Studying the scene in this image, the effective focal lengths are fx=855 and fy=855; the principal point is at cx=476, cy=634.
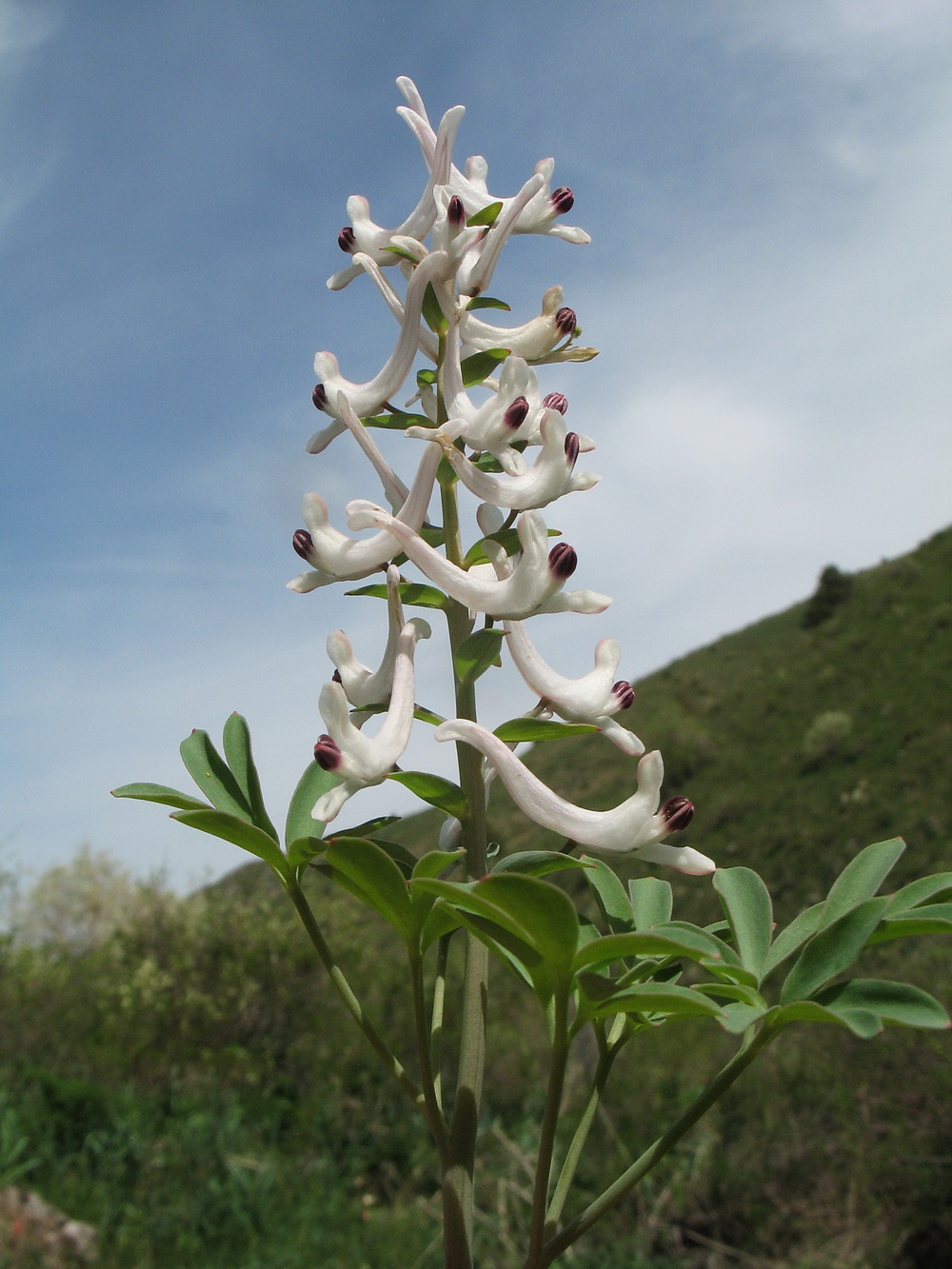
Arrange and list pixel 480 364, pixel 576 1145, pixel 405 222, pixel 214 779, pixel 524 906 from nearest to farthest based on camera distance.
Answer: pixel 524 906, pixel 576 1145, pixel 214 779, pixel 480 364, pixel 405 222

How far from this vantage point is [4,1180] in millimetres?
8445

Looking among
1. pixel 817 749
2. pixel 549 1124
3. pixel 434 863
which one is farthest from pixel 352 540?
pixel 817 749

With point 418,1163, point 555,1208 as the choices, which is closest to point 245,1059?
point 418,1163

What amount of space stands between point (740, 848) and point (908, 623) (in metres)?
15.7

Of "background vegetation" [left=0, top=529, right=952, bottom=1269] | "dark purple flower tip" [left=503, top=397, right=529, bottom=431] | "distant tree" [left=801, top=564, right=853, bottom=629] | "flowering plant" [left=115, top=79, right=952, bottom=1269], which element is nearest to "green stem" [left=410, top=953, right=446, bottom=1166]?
"flowering plant" [left=115, top=79, right=952, bottom=1269]

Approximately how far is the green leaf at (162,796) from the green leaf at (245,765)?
0.14 meters

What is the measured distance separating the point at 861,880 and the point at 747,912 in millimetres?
210

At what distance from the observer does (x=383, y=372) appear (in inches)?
70.6

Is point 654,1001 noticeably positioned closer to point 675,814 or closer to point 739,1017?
point 739,1017

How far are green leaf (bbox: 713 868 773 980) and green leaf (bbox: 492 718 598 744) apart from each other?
0.40m

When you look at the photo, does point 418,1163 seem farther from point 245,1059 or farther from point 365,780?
point 365,780

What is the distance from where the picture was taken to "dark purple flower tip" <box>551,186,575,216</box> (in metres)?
1.96

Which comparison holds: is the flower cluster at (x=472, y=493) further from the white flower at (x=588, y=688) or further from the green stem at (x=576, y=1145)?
the green stem at (x=576, y=1145)

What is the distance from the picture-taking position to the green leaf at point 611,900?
1.63 meters
